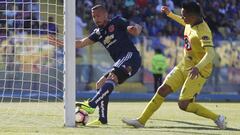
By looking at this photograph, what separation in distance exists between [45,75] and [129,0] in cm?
Answer: 1023

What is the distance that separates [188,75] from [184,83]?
0.97 ft

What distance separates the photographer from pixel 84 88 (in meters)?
23.8

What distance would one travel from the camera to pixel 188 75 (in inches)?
392

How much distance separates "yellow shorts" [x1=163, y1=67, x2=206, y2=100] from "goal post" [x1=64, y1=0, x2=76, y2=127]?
158cm

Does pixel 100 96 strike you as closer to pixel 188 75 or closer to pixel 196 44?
pixel 188 75

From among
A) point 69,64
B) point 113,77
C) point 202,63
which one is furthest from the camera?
point 113,77

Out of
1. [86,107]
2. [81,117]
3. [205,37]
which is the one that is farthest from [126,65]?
[205,37]

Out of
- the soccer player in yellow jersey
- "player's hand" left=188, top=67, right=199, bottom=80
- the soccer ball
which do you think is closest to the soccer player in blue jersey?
the soccer ball

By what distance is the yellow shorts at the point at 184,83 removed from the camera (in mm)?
10141

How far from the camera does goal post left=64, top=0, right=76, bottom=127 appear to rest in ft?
31.5

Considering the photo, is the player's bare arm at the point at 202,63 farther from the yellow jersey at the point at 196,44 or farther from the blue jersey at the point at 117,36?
the blue jersey at the point at 117,36

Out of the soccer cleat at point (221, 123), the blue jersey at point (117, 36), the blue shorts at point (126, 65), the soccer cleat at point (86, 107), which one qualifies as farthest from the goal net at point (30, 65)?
the soccer cleat at point (221, 123)

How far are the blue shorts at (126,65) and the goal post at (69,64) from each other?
1207mm

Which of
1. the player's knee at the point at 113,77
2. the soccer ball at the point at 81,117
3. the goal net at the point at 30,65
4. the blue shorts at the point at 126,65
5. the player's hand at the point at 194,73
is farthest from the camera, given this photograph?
the goal net at the point at 30,65
